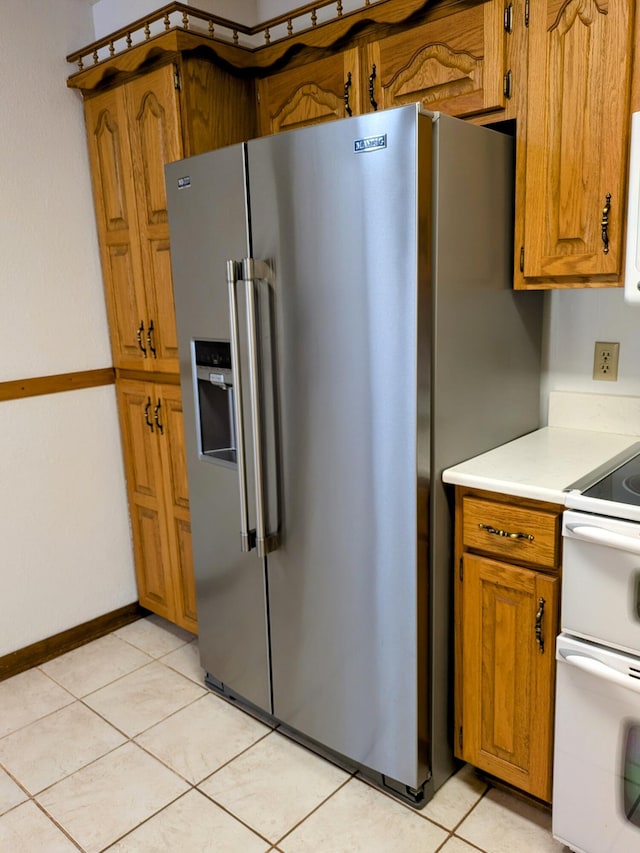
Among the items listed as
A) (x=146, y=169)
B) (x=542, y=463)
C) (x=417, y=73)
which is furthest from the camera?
(x=146, y=169)

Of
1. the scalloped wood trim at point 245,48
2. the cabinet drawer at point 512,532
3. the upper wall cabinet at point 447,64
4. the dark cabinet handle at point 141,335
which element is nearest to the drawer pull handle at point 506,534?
the cabinet drawer at point 512,532

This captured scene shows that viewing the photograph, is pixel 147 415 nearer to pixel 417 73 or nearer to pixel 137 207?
pixel 137 207

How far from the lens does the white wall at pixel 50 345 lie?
7.80ft

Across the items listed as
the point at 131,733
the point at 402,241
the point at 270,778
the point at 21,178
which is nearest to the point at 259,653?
the point at 270,778

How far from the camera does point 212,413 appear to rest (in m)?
2.12

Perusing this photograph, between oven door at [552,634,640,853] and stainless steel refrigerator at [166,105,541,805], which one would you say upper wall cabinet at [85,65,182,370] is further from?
oven door at [552,634,640,853]

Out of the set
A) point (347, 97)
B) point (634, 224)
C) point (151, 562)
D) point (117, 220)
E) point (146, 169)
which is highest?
point (347, 97)

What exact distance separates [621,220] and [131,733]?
205cm

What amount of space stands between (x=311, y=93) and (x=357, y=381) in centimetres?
102

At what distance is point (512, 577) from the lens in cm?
161

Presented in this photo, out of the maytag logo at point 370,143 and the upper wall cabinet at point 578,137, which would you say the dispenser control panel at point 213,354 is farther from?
the upper wall cabinet at point 578,137

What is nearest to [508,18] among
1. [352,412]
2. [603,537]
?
[352,412]

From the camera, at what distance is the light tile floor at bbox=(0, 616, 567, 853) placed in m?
1.72

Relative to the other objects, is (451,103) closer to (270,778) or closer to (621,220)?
(621,220)
